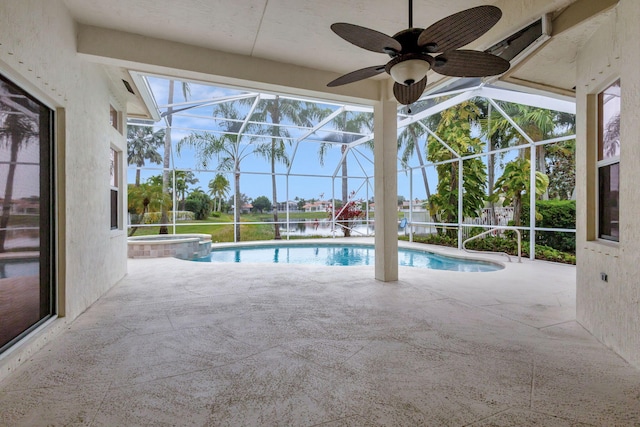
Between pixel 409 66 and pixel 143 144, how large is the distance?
13337mm

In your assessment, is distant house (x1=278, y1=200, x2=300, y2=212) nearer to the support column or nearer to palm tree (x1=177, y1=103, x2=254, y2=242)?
palm tree (x1=177, y1=103, x2=254, y2=242)

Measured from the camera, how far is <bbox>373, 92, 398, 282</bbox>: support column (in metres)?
4.98

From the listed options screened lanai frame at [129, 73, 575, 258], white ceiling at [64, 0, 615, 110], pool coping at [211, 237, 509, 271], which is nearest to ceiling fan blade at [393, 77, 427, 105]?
white ceiling at [64, 0, 615, 110]

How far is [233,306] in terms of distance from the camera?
3752 mm

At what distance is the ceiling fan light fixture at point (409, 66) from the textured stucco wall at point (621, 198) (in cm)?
143

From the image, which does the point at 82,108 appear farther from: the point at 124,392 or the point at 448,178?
the point at 448,178

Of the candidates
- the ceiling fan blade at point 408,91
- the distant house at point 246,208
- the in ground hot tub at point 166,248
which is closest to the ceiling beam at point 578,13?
the ceiling fan blade at point 408,91

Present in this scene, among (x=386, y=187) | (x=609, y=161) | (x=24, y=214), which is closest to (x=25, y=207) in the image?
(x=24, y=214)

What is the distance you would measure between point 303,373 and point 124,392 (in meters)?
1.08

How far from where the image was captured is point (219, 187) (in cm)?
1260

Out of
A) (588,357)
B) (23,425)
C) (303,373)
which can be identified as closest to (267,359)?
(303,373)

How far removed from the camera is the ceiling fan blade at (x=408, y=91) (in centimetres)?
292

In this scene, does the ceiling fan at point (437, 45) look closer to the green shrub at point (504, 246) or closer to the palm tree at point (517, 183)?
the green shrub at point (504, 246)

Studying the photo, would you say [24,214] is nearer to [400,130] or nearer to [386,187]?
[386,187]
